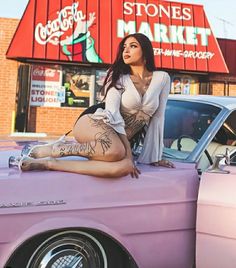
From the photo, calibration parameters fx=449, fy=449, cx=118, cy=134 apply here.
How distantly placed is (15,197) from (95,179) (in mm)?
499

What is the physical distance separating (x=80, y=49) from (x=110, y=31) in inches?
39.8

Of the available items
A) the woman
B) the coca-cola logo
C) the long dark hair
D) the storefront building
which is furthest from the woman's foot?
the coca-cola logo

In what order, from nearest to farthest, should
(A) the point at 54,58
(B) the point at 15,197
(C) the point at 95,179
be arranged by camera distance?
(B) the point at 15,197 → (C) the point at 95,179 → (A) the point at 54,58

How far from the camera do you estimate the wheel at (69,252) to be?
268 centimetres

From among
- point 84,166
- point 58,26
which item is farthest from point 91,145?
point 58,26

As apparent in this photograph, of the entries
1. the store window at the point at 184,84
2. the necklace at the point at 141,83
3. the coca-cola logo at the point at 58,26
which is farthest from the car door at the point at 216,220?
A: the store window at the point at 184,84

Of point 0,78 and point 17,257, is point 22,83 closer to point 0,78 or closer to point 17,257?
point 0,78

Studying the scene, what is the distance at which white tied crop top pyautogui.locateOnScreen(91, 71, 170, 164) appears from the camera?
3049mm

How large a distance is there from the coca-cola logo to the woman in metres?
9.42

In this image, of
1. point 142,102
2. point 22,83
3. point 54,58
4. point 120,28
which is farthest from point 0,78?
point 142,102

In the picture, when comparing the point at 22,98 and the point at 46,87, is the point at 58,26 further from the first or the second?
the point at 22,98

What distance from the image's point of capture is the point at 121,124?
3.04 meters

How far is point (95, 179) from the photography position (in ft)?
9.04

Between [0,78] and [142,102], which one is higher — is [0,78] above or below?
Answer: above
